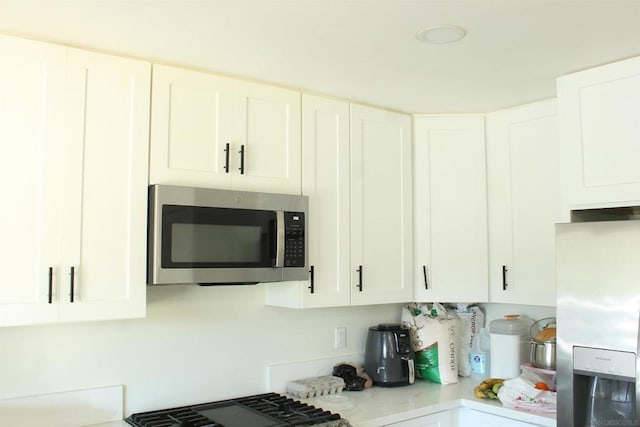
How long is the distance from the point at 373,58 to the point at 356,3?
50 centimetres

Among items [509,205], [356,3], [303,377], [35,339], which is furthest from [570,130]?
[35,339]

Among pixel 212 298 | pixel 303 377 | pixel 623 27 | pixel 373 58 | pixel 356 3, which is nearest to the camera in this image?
pixel 356 3

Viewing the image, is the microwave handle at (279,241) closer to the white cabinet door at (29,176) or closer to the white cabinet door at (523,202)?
the white cabinet door at (29,176)

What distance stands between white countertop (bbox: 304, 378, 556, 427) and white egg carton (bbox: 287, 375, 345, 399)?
0.03m

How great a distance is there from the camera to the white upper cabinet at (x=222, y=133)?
228 centimetres

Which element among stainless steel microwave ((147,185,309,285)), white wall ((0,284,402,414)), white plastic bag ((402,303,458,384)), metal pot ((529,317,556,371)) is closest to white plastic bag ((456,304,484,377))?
white plastic bag ((402,303,458,384))

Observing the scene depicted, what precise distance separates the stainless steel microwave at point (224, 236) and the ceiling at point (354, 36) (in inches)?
21.2

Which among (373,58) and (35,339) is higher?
(373,58)

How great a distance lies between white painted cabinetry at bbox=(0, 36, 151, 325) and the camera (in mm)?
1954

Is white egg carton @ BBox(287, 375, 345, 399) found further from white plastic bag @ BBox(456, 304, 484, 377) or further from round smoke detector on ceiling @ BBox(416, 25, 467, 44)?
round smoke detector on ceiling @ BBox(416, 25, 467, 44)

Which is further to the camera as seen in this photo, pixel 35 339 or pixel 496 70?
pixel 496 70

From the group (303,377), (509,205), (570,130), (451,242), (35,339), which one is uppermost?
(570,130)

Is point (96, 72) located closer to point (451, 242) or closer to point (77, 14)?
point (77, 14)

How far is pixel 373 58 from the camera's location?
2271mm
